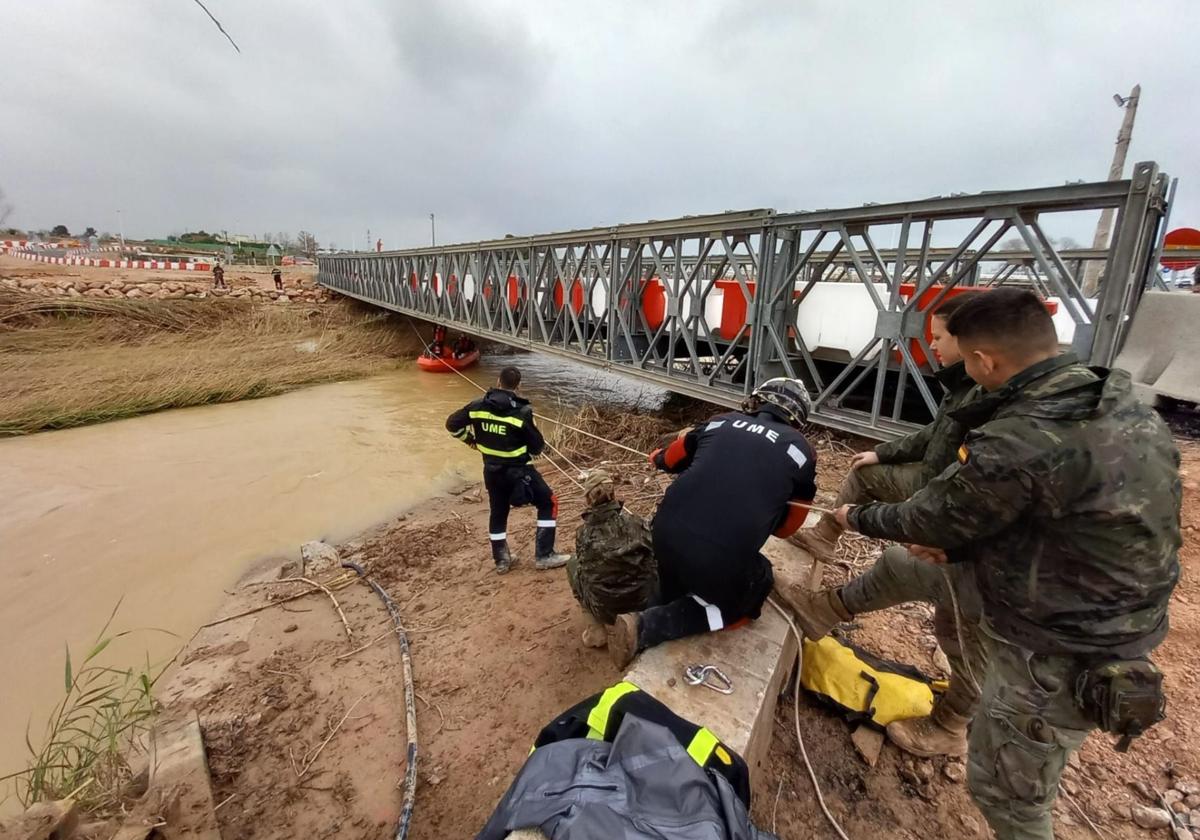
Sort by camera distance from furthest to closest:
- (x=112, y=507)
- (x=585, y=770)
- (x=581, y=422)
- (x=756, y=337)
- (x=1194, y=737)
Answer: (x=581, y=422), (x=112, y=507), (x=756, y=337), (x=1194, y=737), (x=585, y=770)

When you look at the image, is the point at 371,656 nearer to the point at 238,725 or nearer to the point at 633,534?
the point at 238,725

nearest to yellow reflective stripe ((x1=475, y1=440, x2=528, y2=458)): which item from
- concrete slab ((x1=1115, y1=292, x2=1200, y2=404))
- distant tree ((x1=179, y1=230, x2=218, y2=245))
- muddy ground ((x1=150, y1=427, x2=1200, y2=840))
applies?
muddy ground ((x1=150, y1=427, x2=1200, y2=840))

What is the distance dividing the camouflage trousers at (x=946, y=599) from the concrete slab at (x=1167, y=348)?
4530mm

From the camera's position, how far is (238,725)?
119 inches

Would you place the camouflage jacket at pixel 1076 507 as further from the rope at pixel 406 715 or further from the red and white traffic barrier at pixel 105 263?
the red and white traffic barrier at pixel 105 263

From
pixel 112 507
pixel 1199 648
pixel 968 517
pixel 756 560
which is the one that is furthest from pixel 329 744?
pixel 112 507

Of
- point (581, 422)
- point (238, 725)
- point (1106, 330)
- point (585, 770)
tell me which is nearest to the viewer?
point (585, 770)

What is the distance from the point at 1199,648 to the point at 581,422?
7.18 metres

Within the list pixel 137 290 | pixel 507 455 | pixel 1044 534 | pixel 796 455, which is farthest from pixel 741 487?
pixel 137 290

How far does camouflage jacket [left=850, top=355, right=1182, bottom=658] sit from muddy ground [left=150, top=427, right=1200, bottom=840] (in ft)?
3.84

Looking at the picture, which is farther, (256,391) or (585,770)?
(256,391)

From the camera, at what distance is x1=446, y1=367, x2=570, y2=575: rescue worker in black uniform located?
4.31 meters

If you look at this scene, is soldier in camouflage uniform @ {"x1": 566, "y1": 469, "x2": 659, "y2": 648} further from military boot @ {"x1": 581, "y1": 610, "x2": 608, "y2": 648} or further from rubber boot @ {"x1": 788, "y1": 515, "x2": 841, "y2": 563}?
rubber boot @ {"x1": 788, "y1": 515, "x2": 841, "y2": 563}

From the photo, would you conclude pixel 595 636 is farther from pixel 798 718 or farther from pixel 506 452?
pixel 506 452
